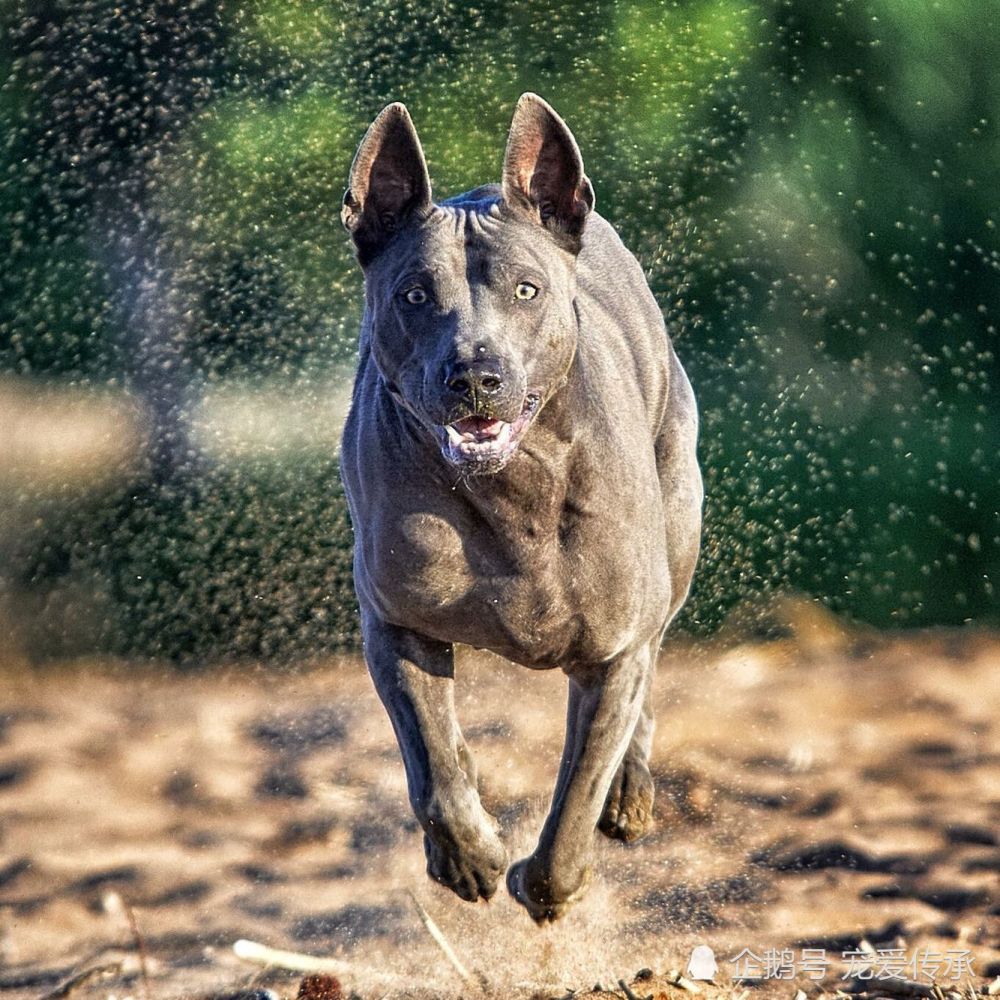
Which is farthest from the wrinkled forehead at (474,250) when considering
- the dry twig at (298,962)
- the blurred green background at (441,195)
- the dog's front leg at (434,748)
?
the blurred green background at (441,195)

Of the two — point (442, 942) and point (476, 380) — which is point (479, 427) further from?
point (442, 942)

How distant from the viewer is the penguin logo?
6777mm

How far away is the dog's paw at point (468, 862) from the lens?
15.0 ft

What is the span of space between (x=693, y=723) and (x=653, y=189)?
268 centimetres

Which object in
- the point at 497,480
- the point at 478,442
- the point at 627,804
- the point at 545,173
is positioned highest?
the point at 545,173

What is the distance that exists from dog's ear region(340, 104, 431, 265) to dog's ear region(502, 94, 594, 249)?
8.4 inches

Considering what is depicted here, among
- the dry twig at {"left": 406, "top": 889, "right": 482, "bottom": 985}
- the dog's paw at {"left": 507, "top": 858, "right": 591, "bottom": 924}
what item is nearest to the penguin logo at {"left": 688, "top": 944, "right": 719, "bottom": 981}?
the dry twig at {"left": 406, "top": 889, "right": 482, "bottom": 985}

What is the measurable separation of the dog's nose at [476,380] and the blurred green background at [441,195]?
5.08 metres

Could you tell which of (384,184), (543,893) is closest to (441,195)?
(384,184)

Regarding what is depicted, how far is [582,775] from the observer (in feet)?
15.4

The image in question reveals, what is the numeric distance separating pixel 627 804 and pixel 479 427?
5.85 ft

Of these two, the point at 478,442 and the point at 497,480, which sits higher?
the point at 478,442

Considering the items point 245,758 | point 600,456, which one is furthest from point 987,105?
point 600,456

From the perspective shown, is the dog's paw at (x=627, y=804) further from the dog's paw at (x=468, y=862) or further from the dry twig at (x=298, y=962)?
the dry twig at (x=298, y=962)
